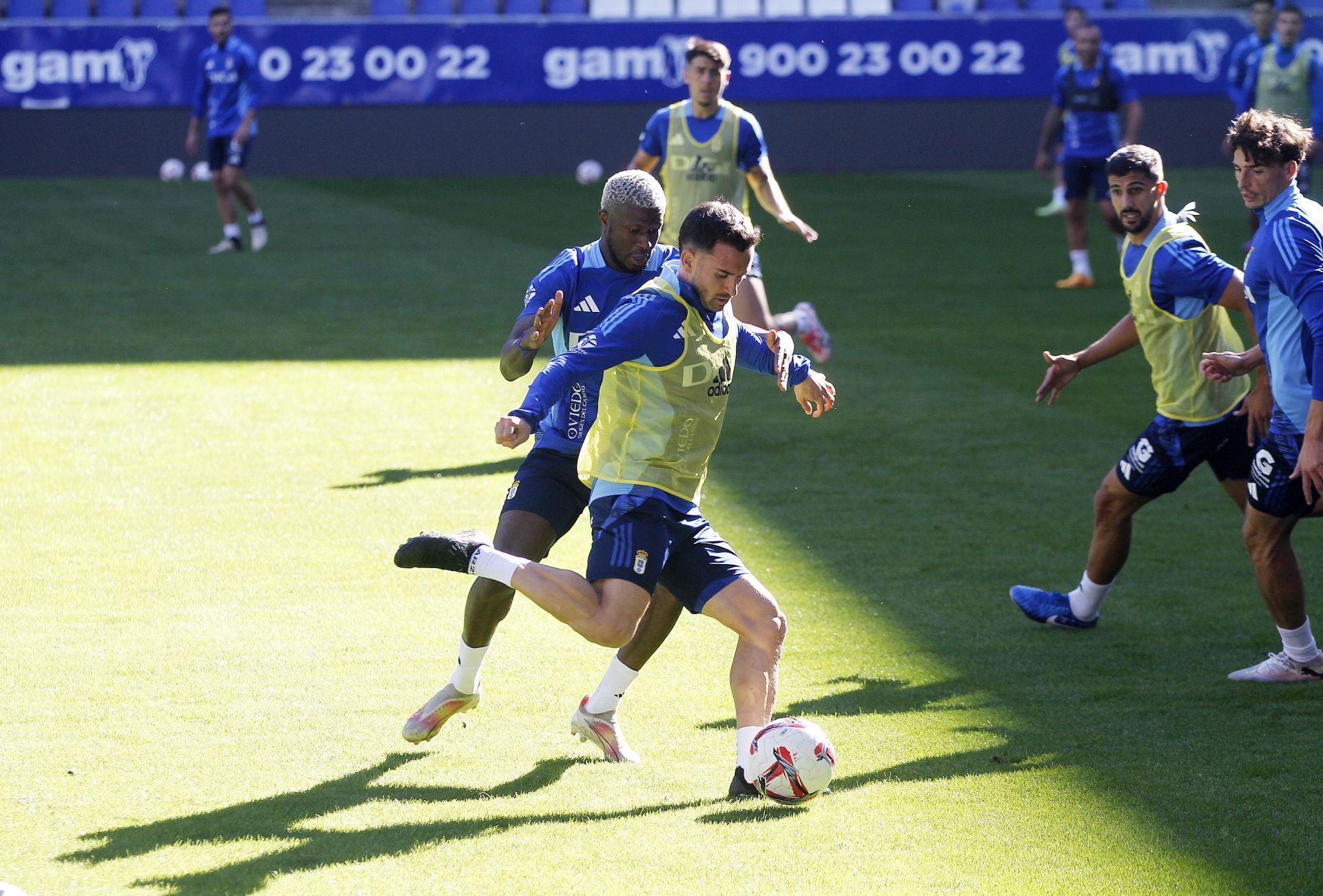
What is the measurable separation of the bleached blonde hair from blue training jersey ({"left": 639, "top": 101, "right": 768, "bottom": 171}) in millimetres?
4924

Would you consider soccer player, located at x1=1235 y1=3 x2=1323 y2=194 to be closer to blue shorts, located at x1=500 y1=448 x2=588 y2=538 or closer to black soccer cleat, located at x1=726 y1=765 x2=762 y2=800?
blue shorts, located at x1=500 y1=448 x2=588 y2=538

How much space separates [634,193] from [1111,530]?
2.50 meters

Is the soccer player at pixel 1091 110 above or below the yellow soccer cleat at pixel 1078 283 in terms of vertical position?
above

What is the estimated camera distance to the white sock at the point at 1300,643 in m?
6.19

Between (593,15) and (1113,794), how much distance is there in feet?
80.8

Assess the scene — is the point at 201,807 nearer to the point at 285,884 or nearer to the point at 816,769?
the point at 285,884

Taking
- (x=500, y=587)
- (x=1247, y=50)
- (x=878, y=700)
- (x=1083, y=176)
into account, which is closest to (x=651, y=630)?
(x=500, y=587)

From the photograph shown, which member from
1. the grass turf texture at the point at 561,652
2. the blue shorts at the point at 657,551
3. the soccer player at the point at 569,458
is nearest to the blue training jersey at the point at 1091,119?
the grass turf texture at the point at 561,652

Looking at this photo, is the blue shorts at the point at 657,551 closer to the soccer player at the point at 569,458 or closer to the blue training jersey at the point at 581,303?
the soccer player at the point at 569,458

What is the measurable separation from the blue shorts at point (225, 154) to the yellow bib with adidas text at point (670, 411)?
44.9 ft

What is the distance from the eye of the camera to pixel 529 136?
1077 inches

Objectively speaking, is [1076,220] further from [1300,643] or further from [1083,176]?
[1300,643]

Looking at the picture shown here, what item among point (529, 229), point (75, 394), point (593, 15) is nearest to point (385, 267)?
point (529, 229)

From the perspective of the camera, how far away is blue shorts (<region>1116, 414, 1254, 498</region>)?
6.52m
